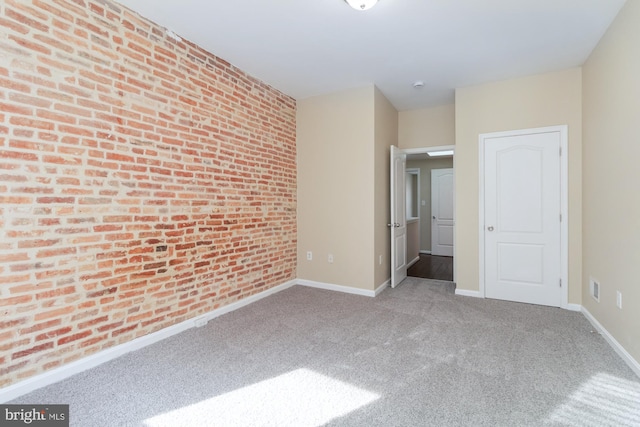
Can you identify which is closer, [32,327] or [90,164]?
[32,327]

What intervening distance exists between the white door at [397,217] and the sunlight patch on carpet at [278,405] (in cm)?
249

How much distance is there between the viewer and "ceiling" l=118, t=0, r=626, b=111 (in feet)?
7.73

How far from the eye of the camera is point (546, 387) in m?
1.88

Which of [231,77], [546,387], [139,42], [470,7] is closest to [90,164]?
[139,42]

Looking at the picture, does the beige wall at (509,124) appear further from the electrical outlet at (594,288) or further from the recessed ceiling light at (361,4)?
the recessed ceiling light at (361,4)


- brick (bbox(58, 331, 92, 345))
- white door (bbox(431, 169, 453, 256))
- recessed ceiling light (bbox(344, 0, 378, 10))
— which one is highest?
recessed ceiling light (bbox(344, 0, 378, 10))

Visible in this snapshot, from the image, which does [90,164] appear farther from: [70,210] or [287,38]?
[287,38]

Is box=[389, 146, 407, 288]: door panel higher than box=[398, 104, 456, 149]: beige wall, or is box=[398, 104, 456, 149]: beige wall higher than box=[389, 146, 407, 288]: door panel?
box=[398, 104, 456, 149]: beige wall

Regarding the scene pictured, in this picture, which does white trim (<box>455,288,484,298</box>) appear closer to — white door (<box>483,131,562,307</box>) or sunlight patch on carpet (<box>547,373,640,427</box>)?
white door (<box>483,131,562,307</box>)

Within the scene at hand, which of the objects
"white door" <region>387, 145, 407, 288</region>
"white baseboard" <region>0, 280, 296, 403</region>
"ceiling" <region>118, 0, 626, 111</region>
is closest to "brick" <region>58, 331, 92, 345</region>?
"white baseboard" <region>0, 280, 296, 403</region>

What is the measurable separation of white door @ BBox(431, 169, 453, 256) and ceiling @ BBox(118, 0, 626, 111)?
361 cm

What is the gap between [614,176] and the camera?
243cm

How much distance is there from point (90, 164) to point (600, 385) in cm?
380

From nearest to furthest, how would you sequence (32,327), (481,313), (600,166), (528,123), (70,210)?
(32,327) → (70,210) → (600,166) → (481,313) → (528,123)
